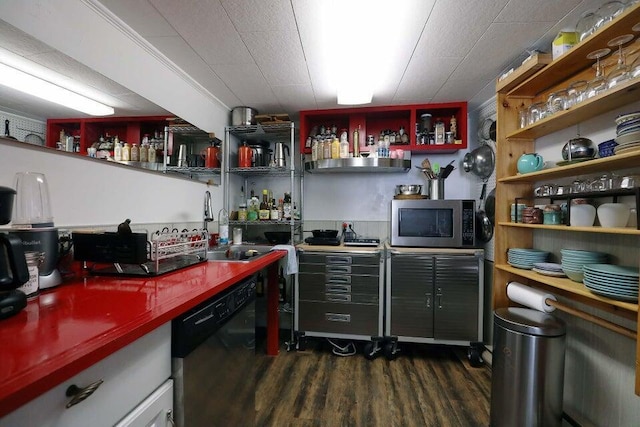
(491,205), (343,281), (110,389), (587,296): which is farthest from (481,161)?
(110,389)

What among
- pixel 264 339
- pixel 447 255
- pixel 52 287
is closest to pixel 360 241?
pixel 447 255

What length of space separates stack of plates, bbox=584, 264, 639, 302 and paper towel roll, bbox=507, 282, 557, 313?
0.31m

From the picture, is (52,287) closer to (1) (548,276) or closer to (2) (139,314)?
(2) (139,314)

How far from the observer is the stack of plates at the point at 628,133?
103 centimetres

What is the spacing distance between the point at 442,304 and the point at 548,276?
2.92 ft

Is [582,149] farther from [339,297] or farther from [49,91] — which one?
[49,91]

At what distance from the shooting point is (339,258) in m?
2.33

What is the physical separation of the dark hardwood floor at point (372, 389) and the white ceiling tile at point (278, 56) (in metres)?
2.31

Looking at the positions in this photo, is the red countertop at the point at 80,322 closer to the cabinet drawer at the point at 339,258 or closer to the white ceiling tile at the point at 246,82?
the cabinet drawer at the point at 339,258

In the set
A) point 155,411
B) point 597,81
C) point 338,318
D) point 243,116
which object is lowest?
point 338,318

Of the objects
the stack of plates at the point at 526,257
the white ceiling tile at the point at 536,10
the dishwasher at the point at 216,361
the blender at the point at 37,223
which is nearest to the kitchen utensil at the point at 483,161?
the stack of plates at the point at 526,257

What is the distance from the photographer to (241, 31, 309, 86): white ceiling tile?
1.58 meters

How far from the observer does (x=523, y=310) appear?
157 centimetres

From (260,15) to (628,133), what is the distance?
179 cm
